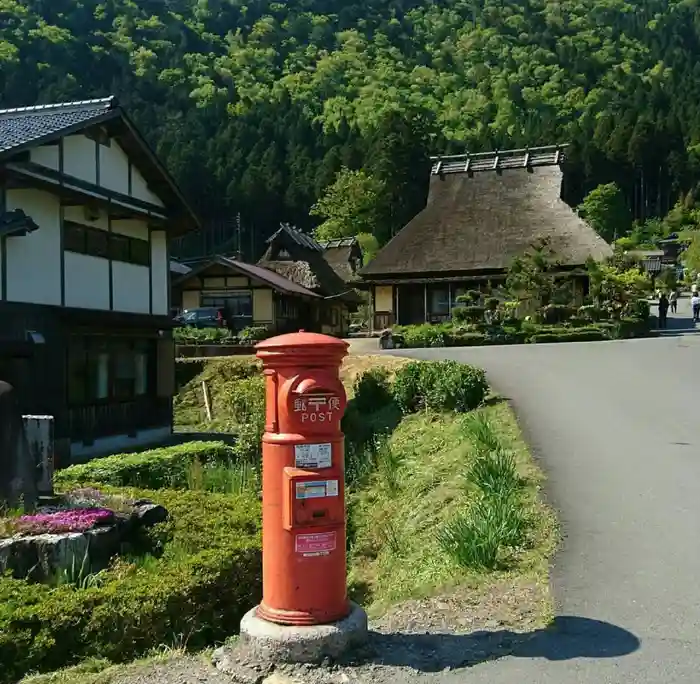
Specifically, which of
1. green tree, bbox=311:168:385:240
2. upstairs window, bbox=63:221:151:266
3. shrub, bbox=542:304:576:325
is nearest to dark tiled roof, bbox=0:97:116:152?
upstairs window, bbox=63:221:151:266

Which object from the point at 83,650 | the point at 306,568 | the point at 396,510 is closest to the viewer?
the point at 306,568

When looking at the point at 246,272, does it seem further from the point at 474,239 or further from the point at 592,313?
the point at 592,313

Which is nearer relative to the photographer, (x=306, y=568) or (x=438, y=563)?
(x=306, y=568)

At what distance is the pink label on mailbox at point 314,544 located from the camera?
4344 millimetres

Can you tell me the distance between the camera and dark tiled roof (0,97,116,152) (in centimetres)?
1371

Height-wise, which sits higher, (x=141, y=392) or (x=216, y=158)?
(x=216, y=158)

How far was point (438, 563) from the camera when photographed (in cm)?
605

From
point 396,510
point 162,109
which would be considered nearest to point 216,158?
point 162,109

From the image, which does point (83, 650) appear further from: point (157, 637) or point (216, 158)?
point (216, 158)

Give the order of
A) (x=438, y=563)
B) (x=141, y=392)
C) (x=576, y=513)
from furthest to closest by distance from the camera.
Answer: (x=141, y=392), (x=576, y=513), (x=438, y=563)

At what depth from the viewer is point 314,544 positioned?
436 cm

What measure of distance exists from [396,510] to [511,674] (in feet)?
17.3

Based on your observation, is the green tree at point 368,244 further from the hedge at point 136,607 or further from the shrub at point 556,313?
the hedge at point 136,607

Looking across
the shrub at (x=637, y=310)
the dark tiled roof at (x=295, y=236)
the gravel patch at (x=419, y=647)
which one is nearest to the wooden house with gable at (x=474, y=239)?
the shrub at (x=637, y=310)
